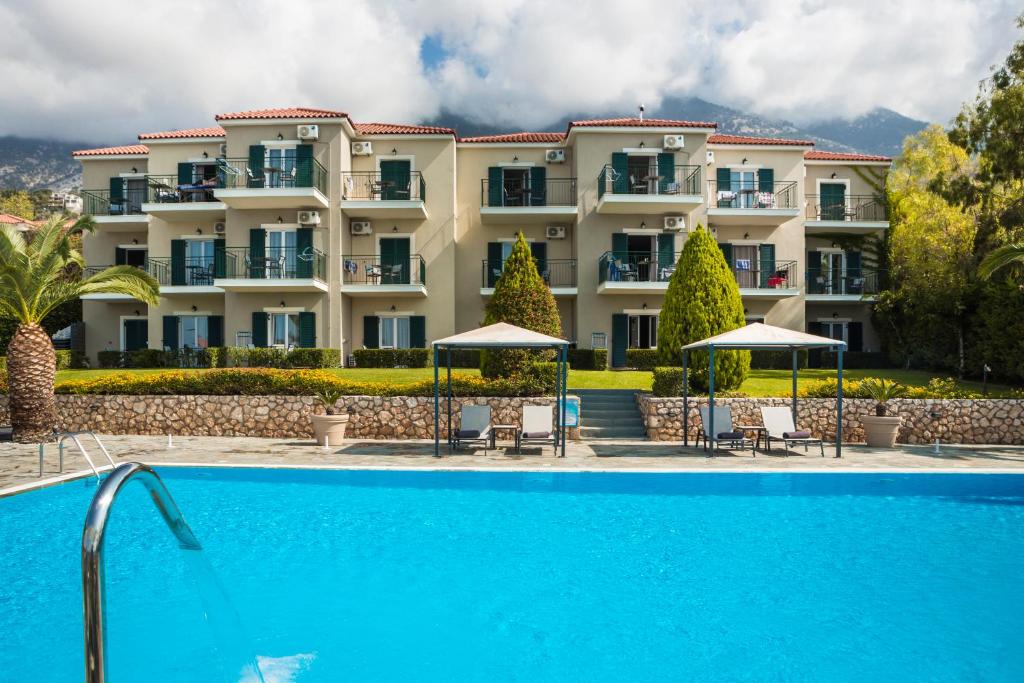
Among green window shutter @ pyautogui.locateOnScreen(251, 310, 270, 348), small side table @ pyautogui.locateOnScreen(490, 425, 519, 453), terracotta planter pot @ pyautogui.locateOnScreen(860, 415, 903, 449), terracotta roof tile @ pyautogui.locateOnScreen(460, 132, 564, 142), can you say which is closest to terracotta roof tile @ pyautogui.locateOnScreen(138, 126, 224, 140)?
green window shutter @ pyautogui.locateOnScreen(251, 310, 270, 348)

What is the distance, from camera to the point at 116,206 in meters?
29.9

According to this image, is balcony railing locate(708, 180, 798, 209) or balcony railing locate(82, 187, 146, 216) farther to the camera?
balcony railing locate(82, 187, 146, 216)

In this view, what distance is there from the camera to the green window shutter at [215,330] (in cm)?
2772

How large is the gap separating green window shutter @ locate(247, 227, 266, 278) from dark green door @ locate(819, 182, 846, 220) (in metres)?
23.4

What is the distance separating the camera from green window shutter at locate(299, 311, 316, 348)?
2625 centimetres

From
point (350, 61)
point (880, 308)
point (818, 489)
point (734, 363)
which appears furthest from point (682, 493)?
point (350, 61)

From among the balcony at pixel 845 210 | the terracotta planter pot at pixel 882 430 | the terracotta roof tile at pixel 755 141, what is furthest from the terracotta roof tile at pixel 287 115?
the terracotta planter pot at pixel 882 430

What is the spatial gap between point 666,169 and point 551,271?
609 cm

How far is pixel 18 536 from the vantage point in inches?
326

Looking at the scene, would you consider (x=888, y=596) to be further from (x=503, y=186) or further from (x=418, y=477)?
(x=503, y=186)

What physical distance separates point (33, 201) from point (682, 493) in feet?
230

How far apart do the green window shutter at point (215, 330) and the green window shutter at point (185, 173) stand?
5844mm

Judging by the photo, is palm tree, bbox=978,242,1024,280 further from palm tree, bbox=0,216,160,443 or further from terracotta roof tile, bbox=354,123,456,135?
palm tree, bbox=0,216,160,443

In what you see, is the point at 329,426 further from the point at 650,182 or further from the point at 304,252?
the point at 650,182
